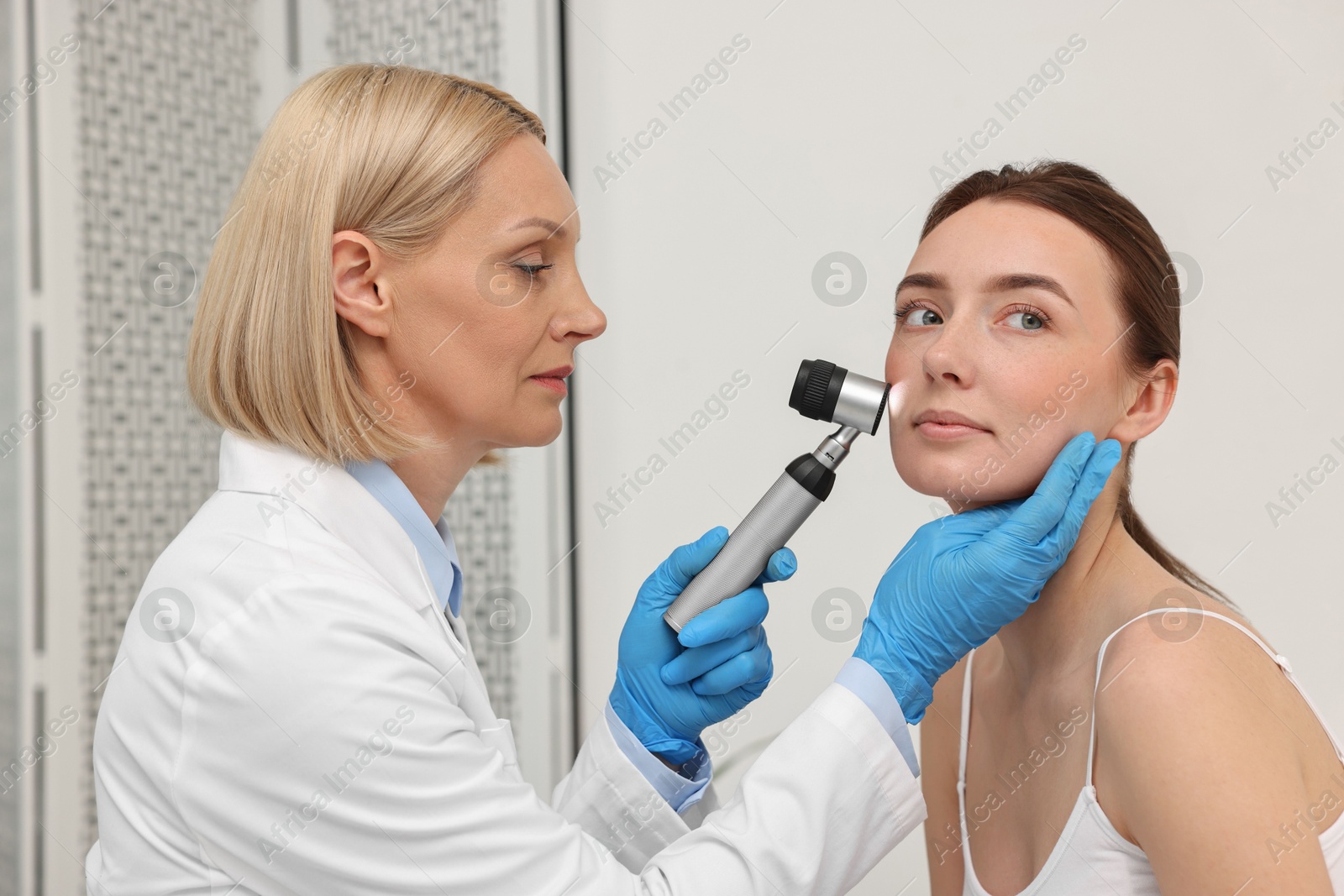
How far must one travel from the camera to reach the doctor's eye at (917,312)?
1.11m

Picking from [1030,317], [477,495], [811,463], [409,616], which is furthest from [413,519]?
[477,495]

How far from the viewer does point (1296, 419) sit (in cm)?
143

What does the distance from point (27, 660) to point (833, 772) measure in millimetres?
1609

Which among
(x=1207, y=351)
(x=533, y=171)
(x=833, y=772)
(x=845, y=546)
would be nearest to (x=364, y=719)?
(x=833, y=772)

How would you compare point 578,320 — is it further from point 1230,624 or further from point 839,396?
point 1230,624

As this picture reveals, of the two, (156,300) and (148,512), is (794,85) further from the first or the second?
(148,512)

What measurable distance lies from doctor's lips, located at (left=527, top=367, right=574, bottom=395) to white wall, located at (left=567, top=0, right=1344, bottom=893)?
0.71m

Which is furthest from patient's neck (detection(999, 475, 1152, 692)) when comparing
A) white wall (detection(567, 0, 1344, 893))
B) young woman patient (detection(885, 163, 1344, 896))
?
white wall (detection(567, 0, 1344, 893))

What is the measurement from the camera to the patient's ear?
3.52 feet

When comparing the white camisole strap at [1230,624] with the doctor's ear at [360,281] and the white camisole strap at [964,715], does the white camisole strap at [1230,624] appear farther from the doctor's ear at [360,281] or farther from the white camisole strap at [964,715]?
the doctor's ear at [360,281]

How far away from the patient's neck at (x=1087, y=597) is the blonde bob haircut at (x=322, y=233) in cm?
70

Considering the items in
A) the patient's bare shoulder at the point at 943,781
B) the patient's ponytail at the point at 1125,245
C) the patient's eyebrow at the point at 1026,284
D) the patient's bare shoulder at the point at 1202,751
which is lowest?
the patient's bare shoulder at the point at 943,781

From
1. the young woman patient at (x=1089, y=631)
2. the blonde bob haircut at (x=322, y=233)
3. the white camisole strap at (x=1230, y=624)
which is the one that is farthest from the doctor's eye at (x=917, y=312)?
the blonde bob haircut at (x=322, y=233)

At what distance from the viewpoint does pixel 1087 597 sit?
1055 mm
